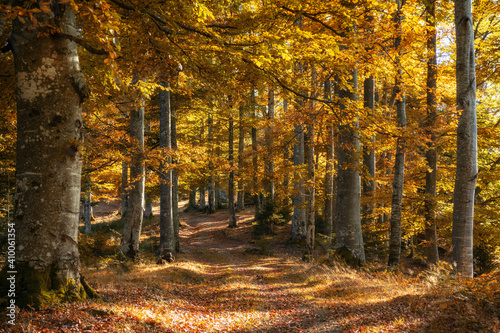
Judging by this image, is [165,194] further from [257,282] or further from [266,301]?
[266,301]

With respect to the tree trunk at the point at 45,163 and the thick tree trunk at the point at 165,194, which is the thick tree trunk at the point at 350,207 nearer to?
the thick tree trunk at the point at 165,194

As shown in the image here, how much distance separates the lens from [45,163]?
4066 millimetres

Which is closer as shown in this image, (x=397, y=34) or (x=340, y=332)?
(x=340, y=332)

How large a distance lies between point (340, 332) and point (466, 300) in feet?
6.76

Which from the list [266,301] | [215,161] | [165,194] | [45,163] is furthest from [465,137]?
[165,194]

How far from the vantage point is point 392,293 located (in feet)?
22.5

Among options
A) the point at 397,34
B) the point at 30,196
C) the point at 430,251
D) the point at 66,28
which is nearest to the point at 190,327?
the point at 30,196

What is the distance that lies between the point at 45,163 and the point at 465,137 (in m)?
7.98

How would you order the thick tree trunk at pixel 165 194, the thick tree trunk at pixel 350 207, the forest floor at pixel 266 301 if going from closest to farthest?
1. the forest floor at pixel 266 301
2. the thick tree trunk at pixel 350 207
3. the thick tree trunk at pixel 165 194

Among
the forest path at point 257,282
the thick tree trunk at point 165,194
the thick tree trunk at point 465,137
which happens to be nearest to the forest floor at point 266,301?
the forest path at point 257,282

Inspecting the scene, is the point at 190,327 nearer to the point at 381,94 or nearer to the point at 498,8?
the point at 498,8

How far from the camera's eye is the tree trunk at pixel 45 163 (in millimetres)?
3969

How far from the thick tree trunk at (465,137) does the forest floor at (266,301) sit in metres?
0.90

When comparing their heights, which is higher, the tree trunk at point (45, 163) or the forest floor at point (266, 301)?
the tree trunk at point (45, 163)
